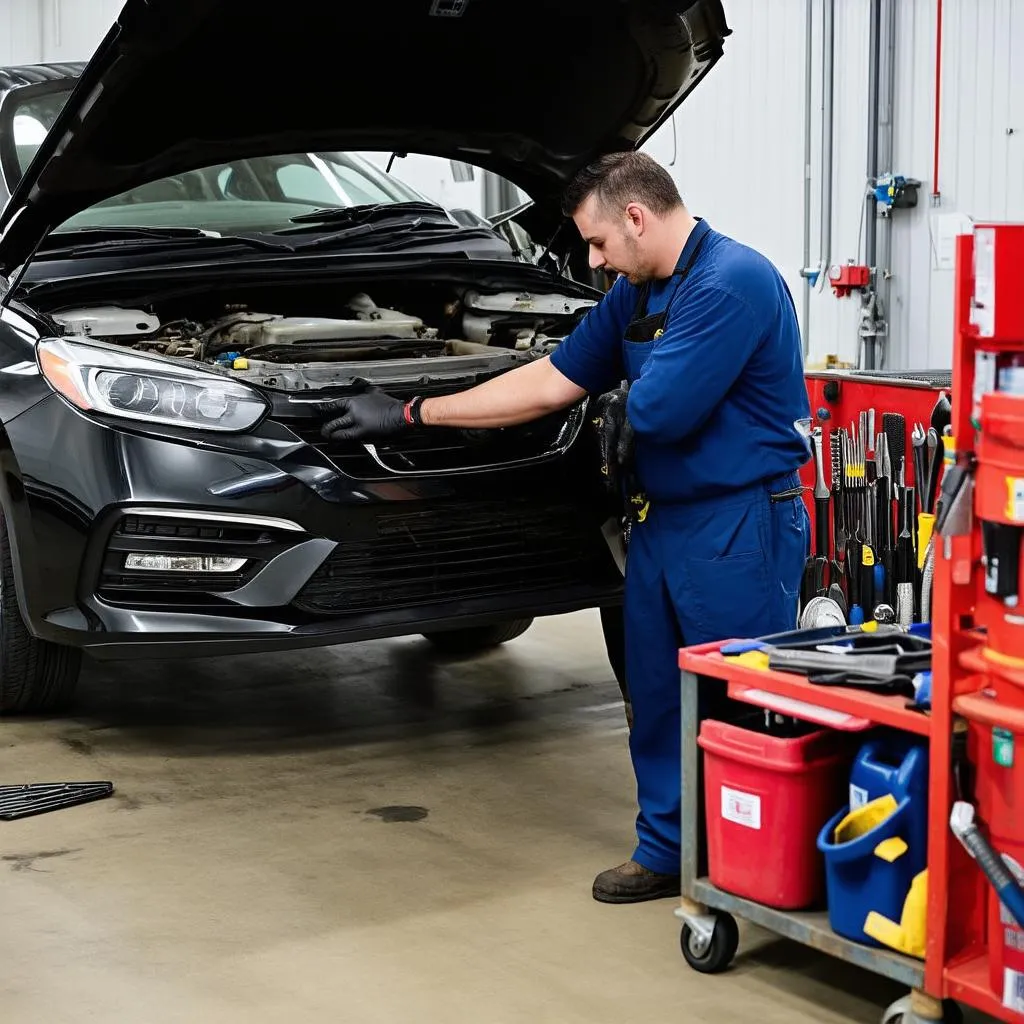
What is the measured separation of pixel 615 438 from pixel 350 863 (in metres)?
1.01

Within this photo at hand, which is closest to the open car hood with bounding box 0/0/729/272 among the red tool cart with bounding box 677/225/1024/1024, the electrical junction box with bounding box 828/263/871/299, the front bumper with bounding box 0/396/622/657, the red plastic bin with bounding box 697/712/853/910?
the front bumper with bounding box 0/396/622/657

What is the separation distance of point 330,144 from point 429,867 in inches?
79.0

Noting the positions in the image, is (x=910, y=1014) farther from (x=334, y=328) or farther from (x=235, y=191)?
(x=235, y=191)

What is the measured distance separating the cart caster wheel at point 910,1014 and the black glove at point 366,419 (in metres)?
1.65

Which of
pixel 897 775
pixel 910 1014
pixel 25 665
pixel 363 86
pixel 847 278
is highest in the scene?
pixel 363 86

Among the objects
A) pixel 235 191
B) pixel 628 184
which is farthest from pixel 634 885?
pixel 235 191

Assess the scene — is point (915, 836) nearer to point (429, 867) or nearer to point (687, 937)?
point (687, 937)

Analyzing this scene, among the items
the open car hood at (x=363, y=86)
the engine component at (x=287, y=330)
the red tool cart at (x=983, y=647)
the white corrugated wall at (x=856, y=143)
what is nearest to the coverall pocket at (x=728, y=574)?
the red tool cart at (x=983, y=647)

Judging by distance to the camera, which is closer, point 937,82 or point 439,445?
point 439,445

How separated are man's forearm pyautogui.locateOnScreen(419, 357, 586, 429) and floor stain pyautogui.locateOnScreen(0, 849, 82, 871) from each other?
118cm

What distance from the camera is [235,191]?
185 inches

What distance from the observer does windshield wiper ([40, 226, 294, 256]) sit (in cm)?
404

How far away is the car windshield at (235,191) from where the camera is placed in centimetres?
438

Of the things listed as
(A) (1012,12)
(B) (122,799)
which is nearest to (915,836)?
(B) (122,799)
